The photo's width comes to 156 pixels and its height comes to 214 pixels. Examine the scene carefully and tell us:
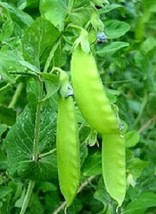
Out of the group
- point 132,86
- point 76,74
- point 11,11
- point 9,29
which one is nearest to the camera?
point 76,74

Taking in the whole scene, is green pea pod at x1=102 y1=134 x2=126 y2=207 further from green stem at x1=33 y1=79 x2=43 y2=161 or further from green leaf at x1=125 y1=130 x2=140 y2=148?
green leaf at x1=125 y1=130 x2=140 y2=148

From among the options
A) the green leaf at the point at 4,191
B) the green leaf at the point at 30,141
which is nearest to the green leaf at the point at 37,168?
the green leaf at the point at 30,141

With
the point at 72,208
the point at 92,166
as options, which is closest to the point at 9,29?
the point at 92,166

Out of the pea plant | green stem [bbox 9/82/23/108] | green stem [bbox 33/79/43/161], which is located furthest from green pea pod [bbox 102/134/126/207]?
green stem [bbox 9/82/23/108]

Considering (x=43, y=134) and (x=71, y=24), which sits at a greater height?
(x=71, y=24)

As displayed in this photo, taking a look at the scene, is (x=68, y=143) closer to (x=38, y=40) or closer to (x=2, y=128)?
(x=38, y=40)

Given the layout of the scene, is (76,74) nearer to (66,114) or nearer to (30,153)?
(66,114)
